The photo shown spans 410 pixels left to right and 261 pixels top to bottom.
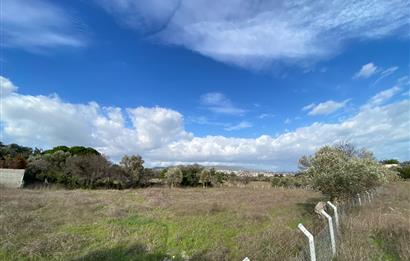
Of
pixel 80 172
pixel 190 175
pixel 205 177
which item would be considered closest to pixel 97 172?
pixel 80 172

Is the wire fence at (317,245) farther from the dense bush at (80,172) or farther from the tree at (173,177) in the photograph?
the tree at (173,177)

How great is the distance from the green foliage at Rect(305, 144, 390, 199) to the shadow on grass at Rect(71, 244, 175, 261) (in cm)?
857

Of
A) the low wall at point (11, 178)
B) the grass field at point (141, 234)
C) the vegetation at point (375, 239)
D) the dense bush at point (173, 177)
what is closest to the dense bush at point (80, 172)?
the low wall at point (11, 178)

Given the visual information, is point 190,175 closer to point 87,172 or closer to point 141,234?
point 87,172

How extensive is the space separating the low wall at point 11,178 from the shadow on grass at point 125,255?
91.1 ft

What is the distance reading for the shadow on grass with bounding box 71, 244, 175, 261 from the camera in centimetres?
726

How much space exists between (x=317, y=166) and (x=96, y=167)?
2957 centimetres

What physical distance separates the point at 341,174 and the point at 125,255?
31.0ft

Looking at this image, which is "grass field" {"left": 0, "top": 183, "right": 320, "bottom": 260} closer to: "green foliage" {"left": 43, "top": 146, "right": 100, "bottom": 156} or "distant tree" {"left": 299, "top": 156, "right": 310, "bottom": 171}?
"distant tree" {"left": 299, "top": 156, "right": 310, "bottom": 171}

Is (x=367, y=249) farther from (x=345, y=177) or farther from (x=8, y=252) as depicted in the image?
(x=8, y=252)

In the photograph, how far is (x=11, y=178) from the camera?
101ft

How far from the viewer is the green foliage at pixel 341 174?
41.1 ft

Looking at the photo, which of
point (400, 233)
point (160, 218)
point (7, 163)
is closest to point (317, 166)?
point (400, 233)

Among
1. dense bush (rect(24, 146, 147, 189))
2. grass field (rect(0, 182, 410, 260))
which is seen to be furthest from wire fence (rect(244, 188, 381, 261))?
dense bush (rect(24, 146, 147, 189))
